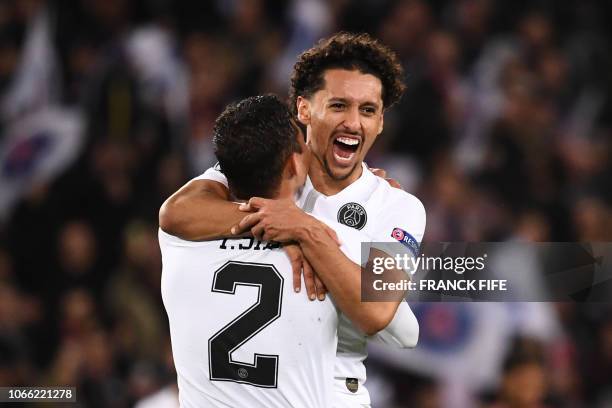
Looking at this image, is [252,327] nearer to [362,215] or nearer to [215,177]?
[215,177]

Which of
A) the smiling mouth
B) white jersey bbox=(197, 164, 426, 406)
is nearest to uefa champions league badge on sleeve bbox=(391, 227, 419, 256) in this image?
white jersey bbox=(197, 164, 426, 406)

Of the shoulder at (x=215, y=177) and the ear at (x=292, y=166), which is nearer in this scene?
the ear at (x=292, y=166)

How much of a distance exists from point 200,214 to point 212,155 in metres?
3.83

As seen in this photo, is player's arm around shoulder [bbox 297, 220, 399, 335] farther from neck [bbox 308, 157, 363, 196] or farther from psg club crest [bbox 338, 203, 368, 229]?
neck [bbox 308, 157, 363, 196]

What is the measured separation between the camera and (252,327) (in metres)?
2.95

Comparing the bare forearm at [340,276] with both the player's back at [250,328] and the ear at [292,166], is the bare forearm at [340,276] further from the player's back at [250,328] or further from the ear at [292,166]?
the ear at [292,166]

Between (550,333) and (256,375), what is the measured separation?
3.66m

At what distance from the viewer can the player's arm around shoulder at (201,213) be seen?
3047mm

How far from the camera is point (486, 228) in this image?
6609 mm

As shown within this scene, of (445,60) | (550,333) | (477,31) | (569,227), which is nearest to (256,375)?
(550,333)

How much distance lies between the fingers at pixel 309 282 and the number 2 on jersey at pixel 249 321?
74 millimetres

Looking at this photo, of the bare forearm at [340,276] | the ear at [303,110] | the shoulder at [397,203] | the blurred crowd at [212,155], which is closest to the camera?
the bare forearm at [340,276]

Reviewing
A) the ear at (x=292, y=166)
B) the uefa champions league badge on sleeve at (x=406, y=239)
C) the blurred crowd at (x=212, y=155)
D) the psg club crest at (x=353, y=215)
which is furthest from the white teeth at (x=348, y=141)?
the blurred crowd at (x=212, y=155)

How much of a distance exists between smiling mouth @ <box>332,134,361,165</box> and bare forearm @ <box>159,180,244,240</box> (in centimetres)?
54
